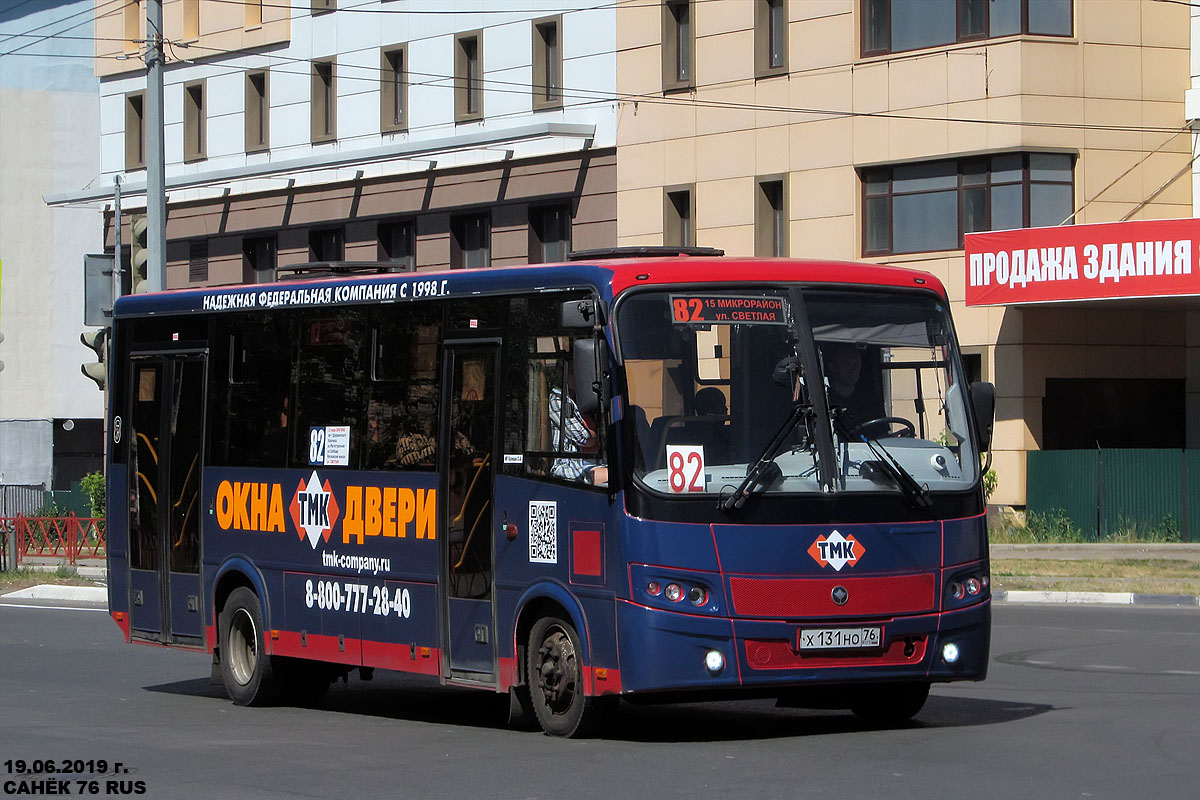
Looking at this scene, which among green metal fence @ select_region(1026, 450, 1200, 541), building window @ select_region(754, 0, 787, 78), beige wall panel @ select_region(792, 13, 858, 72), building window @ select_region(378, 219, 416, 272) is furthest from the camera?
building window @ select_region(378, 219, 416, 272)

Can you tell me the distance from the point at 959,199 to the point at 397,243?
14.3m

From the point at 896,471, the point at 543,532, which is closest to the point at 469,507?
the point at 543,532

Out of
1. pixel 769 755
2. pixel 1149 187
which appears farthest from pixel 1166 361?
pixel 769 755

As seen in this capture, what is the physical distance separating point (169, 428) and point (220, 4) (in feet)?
110

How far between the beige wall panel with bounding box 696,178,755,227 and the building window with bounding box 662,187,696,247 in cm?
21

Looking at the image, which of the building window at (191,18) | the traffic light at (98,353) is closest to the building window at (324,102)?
the building window at (191,18)

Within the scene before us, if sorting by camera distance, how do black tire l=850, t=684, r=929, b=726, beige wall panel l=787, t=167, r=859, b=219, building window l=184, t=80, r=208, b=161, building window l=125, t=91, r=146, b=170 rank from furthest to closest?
building window l=125, t=91, r=146, b=170
building window l=184, t=80, r=208, b=161
beige wall panel l=787, t=167, r=859, b=219
black tire l=850, t=684, r=929, b=726

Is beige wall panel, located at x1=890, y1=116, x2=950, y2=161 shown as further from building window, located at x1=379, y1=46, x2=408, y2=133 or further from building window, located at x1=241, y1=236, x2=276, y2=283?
building window, located at x1=241, y1=236, x2=276, y2=283

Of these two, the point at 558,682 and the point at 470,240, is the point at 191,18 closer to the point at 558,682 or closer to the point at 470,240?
the point at 470,240

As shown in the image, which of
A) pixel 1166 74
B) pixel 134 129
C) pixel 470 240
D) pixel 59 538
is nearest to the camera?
pixel 1166 74

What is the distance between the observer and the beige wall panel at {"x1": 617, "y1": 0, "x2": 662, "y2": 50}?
3834 centimetres

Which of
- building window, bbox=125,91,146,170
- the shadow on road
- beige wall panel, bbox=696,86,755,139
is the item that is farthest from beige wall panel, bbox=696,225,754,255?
the shadow on road

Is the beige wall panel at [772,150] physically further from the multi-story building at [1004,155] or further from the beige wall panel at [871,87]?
the beige wall panel at [871,87]

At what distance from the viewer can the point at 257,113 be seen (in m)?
47.1
